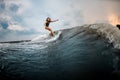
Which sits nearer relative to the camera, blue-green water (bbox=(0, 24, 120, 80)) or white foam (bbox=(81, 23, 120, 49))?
blue-green water (bbox=(0, 24, 120, 80))

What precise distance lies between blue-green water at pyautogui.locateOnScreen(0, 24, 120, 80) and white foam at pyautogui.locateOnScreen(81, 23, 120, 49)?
0.10 m

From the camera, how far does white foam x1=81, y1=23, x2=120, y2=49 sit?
3.55 m

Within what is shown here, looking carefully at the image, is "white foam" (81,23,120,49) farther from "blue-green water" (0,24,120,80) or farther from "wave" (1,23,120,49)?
"blue-green water" (0,24,120,80)

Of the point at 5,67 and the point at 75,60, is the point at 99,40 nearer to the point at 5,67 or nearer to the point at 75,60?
the point at 75,60

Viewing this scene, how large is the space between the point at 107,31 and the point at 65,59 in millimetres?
896

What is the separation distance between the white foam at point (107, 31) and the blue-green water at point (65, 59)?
0.10 metres

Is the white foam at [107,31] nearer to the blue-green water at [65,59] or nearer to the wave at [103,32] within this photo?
the wave at [103,32]

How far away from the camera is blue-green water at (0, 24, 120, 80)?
334 cm

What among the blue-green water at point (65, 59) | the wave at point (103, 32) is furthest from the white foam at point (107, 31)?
the blue-green water at point (65, 59)

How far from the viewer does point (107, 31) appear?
3.81m

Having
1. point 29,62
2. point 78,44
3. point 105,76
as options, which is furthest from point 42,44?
point 105,76

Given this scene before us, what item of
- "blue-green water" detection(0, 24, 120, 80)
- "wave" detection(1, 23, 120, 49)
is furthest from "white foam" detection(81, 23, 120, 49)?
"blue-green water" detection(0, 24, 120, 80)

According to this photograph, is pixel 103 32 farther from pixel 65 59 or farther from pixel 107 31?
pixel 65 59

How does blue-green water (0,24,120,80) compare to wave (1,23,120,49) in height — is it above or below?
below
